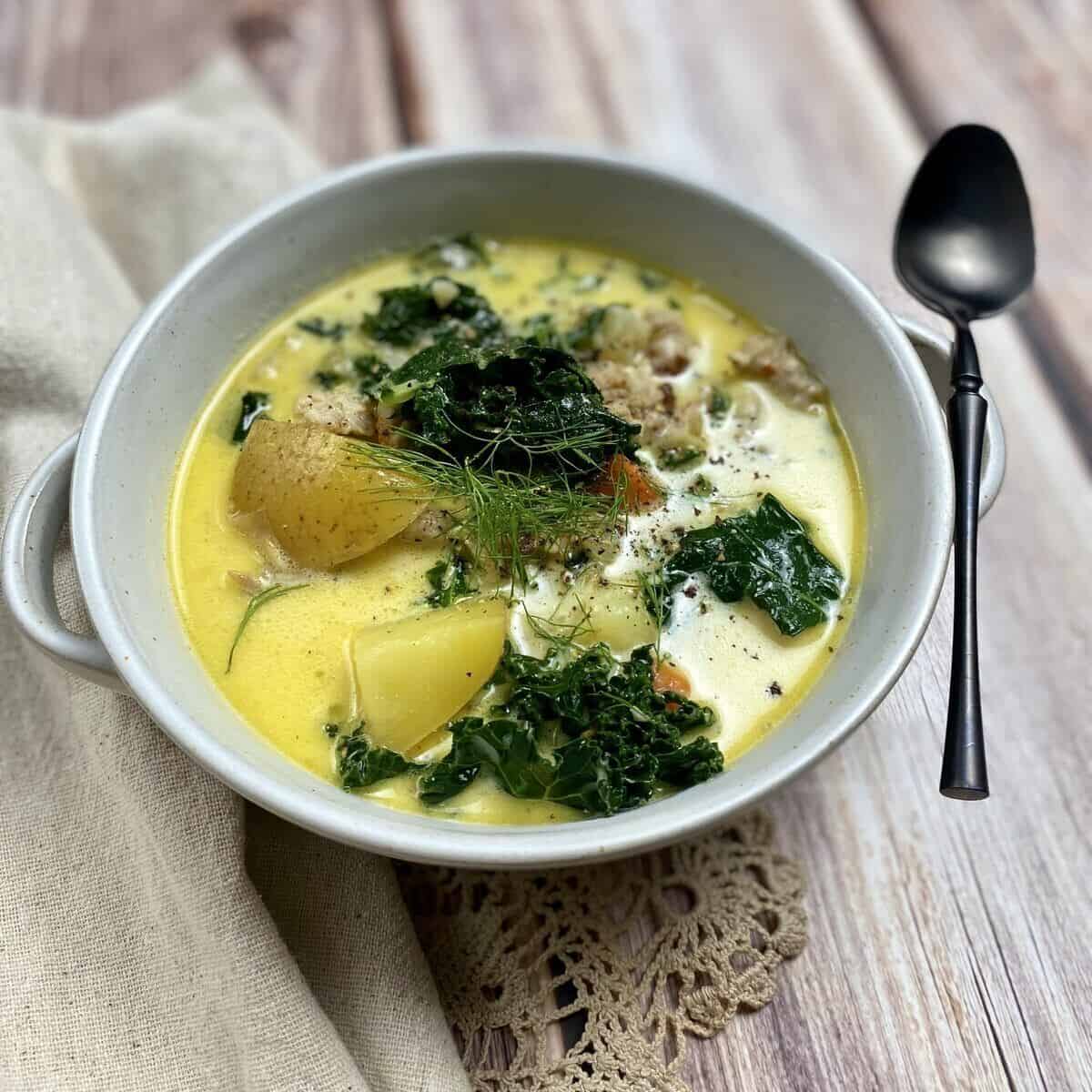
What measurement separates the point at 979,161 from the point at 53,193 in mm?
2650

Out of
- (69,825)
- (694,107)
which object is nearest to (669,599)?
(69,825)

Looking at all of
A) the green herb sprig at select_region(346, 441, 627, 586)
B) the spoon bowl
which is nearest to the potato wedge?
the green herb sprig at select_region(346, 441, 627, 586)

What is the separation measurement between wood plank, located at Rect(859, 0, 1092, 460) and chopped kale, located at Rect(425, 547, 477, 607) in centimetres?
202

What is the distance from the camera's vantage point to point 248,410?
2844mm

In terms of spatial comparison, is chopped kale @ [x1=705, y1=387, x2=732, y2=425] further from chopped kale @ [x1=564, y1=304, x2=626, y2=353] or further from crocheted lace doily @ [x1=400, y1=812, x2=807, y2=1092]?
crocheted lace doily @ [x1=400, y1=812, x2=807, y2=1092]

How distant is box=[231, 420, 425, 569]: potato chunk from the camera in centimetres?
246

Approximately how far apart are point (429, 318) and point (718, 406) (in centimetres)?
84

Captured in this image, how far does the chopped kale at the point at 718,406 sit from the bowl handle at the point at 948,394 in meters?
0.47

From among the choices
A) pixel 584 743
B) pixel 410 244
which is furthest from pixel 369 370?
pixel 584 743

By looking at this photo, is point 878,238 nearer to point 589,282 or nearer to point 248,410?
point 589,282

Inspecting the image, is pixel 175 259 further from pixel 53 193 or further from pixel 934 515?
pixel 934 515

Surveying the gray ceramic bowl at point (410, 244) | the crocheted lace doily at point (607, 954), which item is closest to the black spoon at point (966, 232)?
the gray ceramic bowl at point (410, 244)

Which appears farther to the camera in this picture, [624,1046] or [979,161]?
[979,161]

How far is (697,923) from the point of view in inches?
94.3
